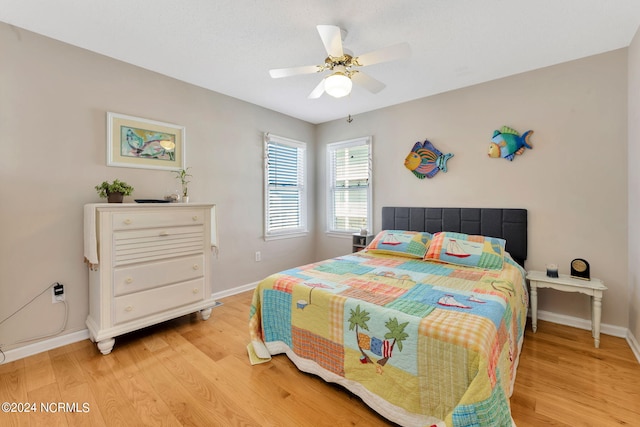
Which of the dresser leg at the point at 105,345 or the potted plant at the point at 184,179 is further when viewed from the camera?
the potted plant at the point at 184,179

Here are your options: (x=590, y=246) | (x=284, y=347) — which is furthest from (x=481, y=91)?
(x=284, y=347)

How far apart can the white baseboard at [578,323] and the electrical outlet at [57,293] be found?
172 inches

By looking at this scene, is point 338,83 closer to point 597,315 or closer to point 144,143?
point 144,143

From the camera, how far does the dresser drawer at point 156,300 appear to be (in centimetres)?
226

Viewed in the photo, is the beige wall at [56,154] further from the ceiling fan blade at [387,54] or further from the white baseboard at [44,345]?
the ceiling fan blade at [387,54]

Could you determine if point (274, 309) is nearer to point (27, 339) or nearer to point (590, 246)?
point (27, 339)

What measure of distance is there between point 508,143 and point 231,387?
3292 millimetres

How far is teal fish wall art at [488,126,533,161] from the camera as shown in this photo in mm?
2826

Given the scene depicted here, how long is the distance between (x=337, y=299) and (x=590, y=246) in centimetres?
251

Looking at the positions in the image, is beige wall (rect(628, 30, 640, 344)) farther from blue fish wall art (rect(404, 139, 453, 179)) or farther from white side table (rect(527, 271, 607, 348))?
blue fish wall art (rect(404, 139, 453, 179))

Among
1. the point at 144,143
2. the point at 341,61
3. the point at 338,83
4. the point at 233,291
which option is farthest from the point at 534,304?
the point at 144,143

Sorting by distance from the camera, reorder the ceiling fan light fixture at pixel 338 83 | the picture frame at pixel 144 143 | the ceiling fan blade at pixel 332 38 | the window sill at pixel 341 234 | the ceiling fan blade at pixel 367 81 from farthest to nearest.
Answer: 1. the window sill at pixel 341 234
2. the picture frame at pixel 144 143
3. the ceiling fan blade at pixel 367 81
4. the ceiling fan light fixture at pixel 338 83
5. the ceiling fan blade at pixel 332 38

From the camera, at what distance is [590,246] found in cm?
257

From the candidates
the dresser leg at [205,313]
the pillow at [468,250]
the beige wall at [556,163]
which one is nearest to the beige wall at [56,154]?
the dresser leg at [205,313]
